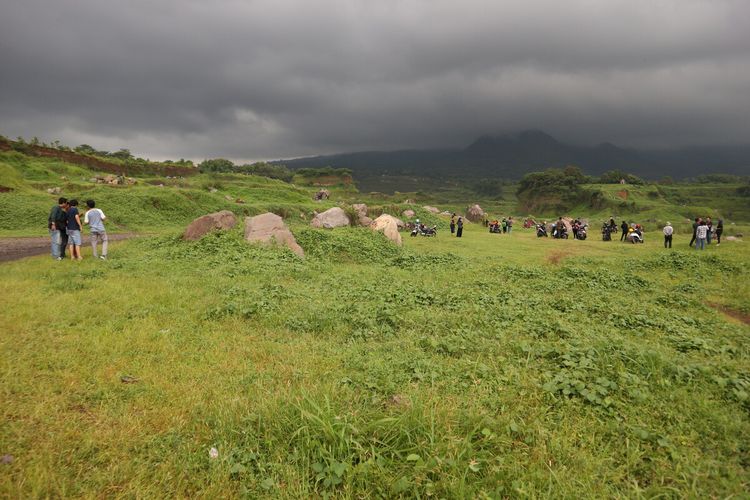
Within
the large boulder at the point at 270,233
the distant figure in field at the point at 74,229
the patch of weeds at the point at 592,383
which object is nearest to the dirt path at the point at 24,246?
the distant figure in field at the point at 74,229

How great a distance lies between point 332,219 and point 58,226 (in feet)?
69.8

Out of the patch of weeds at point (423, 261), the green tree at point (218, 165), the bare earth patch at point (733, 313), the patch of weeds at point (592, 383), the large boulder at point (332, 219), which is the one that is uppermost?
the green tree at point (218, 165)

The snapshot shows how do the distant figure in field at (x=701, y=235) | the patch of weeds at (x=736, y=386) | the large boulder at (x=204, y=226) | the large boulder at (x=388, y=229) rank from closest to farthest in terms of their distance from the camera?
the patch of weeds at (x=736, y=386), the large boulder at (x=204, y=226), the distant figure in field at (x=701, y=235), the large boulder at (x=388, y=229)

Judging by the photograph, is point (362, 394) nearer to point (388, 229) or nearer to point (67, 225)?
point (67, 225)

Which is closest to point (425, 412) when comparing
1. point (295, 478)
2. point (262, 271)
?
point (295, 478)

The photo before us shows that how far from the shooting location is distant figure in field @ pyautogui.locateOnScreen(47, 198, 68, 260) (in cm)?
1406

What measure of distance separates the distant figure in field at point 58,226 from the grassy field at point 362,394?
15.1ft

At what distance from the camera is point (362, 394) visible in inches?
195

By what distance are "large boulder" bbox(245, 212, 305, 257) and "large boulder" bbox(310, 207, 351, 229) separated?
14.8 m

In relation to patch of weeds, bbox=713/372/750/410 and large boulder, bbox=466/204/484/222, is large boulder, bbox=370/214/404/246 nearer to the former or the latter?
patch of weeds, bbox=713/372/750/410

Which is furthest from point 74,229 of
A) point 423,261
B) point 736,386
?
point 736,386

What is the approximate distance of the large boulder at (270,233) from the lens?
1697 cm

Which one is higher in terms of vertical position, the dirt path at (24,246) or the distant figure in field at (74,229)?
the distant figure in field at (74,229)

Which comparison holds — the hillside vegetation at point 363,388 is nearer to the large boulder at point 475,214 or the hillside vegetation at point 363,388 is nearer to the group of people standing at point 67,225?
the group of people standing at point 67,225
